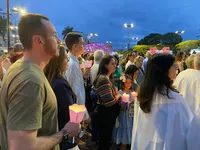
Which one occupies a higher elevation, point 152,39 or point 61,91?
point 152,39

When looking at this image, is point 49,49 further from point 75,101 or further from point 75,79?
point 75,79

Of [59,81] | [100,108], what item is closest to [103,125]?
[100,108]

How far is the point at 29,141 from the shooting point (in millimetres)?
1327

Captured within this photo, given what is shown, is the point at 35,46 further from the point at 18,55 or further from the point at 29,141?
the point at 18,55

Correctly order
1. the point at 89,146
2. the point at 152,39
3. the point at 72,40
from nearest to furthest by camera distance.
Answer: the point at 72,40, the point at 89,146, the point at 152,39

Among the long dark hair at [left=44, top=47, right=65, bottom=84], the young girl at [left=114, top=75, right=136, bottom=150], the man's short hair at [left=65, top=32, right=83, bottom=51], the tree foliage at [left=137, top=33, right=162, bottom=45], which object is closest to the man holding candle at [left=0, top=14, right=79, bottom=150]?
the long dark hair at [left=44, top=47, right=65, bottom=84]

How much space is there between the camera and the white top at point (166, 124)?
2.53m

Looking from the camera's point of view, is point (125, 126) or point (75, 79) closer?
point (75, 79)

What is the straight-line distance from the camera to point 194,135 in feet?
7.95

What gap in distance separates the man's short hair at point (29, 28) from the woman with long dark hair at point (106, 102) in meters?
2.52

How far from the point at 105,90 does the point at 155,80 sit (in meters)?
1.38

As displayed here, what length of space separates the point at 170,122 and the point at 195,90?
2.01 meters

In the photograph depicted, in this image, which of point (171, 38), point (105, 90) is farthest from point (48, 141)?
point (171, 38)

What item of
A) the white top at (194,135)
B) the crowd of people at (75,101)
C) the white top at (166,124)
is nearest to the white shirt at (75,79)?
the crowd of people at (75,101)
